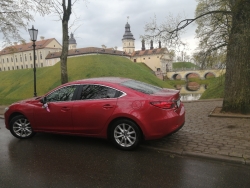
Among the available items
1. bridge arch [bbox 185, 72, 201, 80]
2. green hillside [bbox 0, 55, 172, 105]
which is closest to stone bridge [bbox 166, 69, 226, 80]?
bridge arch [bbox 185, 72, 201, 80]

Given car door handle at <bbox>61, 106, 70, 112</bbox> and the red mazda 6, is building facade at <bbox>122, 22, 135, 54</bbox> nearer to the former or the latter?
the red mazda 6

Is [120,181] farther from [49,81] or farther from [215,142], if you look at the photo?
[49,81]

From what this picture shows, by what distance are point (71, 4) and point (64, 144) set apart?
→ 24.5 feet

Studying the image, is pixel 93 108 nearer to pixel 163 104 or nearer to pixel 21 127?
pixel 163 104

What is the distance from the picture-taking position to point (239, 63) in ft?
24.6

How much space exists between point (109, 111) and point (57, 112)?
1.40 m

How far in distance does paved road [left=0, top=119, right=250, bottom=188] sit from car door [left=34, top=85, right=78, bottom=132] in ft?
1.61

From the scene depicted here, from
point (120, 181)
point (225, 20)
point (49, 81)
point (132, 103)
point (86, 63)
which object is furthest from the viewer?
point (86, 63)

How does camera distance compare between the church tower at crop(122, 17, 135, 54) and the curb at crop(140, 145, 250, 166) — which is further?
the church tower at crop(122, 17, 135, 54)

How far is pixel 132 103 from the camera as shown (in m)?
4.68

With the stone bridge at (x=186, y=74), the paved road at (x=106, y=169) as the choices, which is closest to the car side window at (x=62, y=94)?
the paved road at (x=106, y=169)

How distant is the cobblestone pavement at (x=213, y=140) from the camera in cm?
440

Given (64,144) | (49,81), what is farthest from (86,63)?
(64,144)

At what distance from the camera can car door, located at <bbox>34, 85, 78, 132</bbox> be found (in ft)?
17.3
